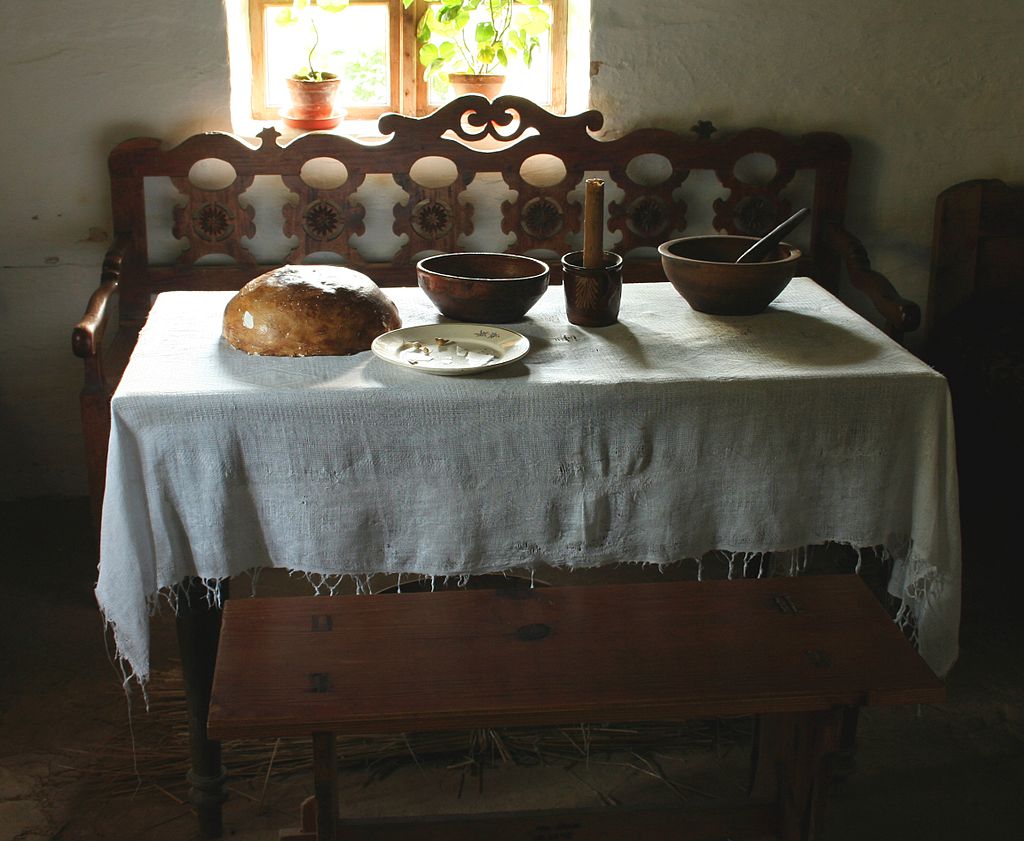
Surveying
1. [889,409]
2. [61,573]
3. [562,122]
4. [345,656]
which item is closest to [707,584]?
[889,409]

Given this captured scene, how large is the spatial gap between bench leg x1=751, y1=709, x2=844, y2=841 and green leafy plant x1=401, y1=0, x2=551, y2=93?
2.14 meters

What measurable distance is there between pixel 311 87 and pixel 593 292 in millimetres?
1416

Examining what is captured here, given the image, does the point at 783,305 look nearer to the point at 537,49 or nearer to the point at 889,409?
the point at 889,409

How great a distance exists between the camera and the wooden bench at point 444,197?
3.16 meters

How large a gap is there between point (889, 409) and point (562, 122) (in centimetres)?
153

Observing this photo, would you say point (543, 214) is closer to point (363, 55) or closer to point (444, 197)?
point (444, 197)

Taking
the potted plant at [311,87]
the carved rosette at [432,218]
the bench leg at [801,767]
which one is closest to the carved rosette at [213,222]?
the potted plant at [311,87]

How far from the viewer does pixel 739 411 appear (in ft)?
6.57

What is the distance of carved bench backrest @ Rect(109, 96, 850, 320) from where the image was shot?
3.16 meters

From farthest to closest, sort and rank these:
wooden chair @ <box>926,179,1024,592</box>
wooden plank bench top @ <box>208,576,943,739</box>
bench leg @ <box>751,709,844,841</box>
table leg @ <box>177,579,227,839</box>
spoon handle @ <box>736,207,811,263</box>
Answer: wooden chair @ <box>926,179,1024,592</box>, spoon handle @ <box>736,207,811,263</box>, table leg @ <box>177,579,227,839</box>, bench leg @ <box>751,709,844,841</box>, wooden plank bench top @ <box>208,576,943,739</box>

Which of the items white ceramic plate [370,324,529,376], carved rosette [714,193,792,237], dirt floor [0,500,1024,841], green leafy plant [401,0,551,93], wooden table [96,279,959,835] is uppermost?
green leafy plant [401,0,551,93]

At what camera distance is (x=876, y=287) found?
9.66ft

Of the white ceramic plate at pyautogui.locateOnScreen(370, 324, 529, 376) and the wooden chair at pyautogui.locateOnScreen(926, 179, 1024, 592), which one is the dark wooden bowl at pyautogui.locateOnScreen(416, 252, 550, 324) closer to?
the white ceramic plate at pyautogui.locateOnScreen(370, 324, 529, 376)

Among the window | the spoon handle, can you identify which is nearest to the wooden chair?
the spoon handle
